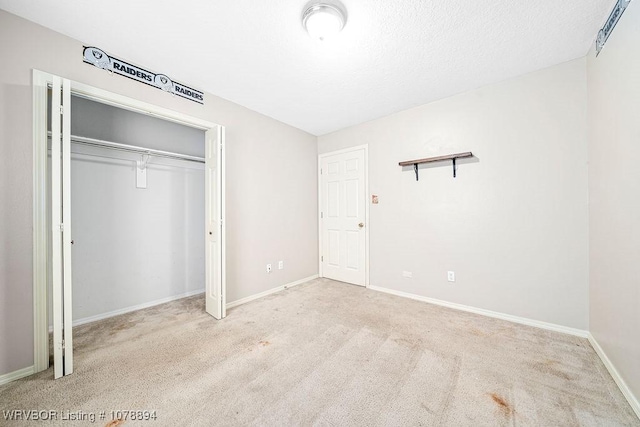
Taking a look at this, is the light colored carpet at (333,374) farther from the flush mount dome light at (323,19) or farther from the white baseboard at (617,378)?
the flush mount dome light at (323,19)

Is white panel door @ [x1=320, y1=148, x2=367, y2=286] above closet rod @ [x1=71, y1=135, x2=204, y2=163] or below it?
below

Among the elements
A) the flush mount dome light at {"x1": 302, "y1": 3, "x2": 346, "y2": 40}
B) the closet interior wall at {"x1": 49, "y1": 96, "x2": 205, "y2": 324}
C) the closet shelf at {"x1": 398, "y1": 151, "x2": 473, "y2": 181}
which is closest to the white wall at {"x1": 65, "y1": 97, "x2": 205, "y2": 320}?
the closet interior wall at {"x1": 49, "y1": 96, "x2": 205, "y2": 324}

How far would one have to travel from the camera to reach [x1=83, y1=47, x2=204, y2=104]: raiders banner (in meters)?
1.97

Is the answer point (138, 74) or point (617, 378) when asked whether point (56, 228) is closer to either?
point (138, 74)

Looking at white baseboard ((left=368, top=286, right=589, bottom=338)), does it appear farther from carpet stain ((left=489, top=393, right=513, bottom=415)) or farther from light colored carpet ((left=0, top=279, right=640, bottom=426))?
carpet stain ((left=489, top=393, right=513, bottom=415))

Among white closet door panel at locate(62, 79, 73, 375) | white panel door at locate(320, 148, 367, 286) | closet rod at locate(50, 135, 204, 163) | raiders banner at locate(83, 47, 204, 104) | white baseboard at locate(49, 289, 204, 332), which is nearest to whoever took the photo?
white closet door panel at locate(62, 79, 73, 375)

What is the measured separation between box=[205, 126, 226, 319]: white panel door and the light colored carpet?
22 cm

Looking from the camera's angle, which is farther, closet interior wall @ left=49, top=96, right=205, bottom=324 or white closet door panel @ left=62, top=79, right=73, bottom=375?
closet interior wall @ left=49, top=96, right=205, bottom=324

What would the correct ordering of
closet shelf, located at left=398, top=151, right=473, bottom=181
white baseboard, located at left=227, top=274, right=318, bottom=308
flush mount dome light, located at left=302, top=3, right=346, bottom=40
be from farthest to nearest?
white baseboard, located at left=227, top=274, right=318, bottom=308
closet shelf, located at left=398, top=151, right=473, bottom=181
flush mount dome light, located at left=302, top=3, right=346, bottom=40

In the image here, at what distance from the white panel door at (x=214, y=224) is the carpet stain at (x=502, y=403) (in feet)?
8.06

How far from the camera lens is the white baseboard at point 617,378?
4.34 feet

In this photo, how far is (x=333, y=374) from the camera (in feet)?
5.46

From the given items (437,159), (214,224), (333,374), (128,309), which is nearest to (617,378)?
(333,374)

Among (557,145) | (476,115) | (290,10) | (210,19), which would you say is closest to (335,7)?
(290,10)
